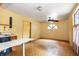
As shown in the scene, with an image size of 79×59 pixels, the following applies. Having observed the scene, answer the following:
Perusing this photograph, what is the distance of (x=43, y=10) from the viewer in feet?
7.31

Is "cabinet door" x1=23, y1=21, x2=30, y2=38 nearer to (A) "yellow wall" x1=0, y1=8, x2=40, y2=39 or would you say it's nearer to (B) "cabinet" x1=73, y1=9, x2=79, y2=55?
(A) "yellow wall" x1=0, y1=8, x2=40, y2=39

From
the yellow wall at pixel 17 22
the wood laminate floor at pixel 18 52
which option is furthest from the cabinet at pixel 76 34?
the wood laminate floor at pixel 18 52

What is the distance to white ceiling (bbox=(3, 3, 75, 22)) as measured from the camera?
6.94 ft

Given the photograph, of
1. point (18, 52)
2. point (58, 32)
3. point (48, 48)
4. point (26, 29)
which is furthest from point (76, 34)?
point (18, 52)

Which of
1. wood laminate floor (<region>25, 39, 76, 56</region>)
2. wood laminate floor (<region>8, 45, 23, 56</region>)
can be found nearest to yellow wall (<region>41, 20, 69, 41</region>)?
wood laminate floor (<region>25, 39, 76, 56</region>)

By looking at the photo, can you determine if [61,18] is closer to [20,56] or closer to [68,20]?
[68,20]

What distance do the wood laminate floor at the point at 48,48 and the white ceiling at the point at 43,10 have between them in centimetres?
47

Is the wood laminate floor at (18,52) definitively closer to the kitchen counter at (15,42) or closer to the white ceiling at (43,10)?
the kitchen counter at (15,42)

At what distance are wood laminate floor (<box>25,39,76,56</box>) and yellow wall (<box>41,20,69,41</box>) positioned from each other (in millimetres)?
99

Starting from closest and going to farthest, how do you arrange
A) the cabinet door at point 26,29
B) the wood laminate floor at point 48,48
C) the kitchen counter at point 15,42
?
the kitchen counter at point 15,42 < the wood laminate floor at point 48,48 < the cabinet door at point 26,29

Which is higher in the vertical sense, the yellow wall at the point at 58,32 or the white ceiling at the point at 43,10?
the white ceiling at the point at 43,10

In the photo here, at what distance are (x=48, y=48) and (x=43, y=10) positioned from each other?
753mm

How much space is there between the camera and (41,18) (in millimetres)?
2336

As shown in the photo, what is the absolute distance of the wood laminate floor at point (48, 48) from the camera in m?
2.20
